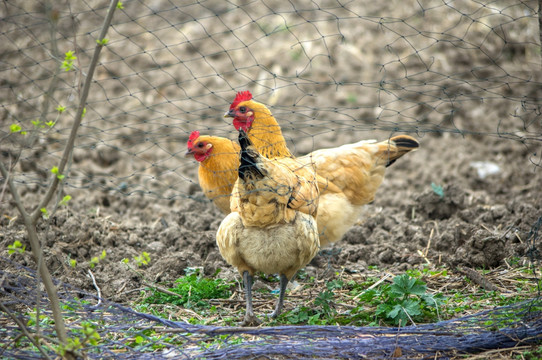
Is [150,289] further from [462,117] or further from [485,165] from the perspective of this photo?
[462,117]

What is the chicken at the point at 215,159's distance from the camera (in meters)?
4.54

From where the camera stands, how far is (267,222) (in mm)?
3359

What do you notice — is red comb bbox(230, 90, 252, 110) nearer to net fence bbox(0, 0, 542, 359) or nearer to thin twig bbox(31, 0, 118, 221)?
net fence bbox(0, 0, 542, 359)

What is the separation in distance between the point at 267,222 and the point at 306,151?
136 inches

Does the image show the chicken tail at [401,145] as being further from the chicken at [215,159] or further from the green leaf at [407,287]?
the green leaf at [407,287]

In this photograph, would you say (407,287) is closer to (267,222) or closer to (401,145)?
(267,222)

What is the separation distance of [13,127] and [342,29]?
7.49 metres

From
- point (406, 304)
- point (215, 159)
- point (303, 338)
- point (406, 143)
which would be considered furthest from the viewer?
point (406, 143)

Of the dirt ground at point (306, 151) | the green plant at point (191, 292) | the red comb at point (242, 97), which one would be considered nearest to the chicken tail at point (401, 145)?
the dirt ground at point (306, 151)

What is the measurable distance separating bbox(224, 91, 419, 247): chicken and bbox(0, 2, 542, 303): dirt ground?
0.91ft

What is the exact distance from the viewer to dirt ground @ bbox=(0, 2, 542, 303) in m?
4.18

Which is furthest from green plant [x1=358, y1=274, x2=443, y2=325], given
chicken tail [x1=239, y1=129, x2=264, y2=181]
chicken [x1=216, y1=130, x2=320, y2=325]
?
chicken tail [x1=239, y1=129, x2=264, y2=181]

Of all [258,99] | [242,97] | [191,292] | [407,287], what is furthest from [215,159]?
[258,99]

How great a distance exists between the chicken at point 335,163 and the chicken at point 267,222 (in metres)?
0.56
